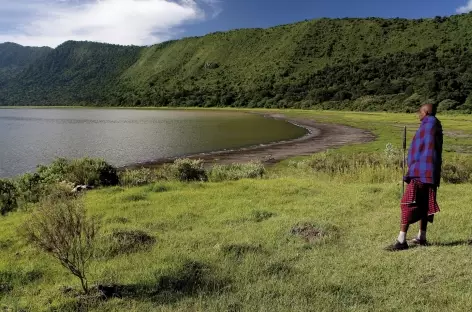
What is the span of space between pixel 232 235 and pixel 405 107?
89.5 m

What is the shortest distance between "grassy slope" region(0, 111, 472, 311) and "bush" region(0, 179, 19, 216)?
2111 mm

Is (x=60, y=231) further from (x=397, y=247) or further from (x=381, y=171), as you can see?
(x=381, y=171)

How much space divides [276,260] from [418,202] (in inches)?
113

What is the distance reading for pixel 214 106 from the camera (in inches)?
5876

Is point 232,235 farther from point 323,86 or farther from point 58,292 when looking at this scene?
point 323,86

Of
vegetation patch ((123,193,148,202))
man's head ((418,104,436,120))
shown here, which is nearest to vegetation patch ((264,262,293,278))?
man's head ((418,104,436,120))

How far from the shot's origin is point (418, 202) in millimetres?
7781

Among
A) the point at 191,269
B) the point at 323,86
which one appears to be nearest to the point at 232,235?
the point at 191,269

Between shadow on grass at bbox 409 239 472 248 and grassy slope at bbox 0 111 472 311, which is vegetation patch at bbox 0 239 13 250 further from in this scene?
shadow on grass at bbox 409 239 472 248

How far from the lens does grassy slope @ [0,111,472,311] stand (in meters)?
5.63

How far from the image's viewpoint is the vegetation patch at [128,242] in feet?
26.1

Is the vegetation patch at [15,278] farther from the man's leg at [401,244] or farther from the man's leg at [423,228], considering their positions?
the man's leg at [423,228]

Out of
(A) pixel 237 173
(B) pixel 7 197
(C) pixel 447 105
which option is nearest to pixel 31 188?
(B) pixel 7 197

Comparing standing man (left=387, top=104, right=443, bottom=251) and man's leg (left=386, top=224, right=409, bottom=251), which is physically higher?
standing man (left=387, top=104, right=443, bottom=251)
